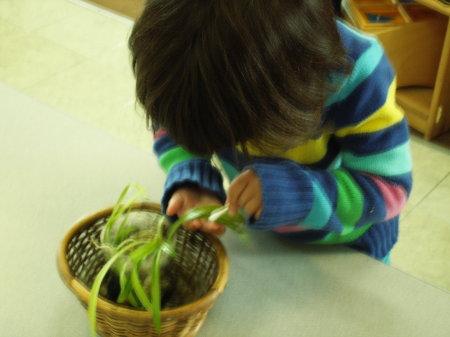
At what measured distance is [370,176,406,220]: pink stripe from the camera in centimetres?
78

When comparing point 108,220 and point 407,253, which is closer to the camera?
point 108,220

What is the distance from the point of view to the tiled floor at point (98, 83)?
5.52 ft

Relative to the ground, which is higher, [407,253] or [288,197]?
[288,197]

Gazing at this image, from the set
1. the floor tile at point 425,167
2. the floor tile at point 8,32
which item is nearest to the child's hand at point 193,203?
the floor tile at point 425,167

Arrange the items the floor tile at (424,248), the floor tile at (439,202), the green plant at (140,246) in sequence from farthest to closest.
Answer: the floor tile at (439,202) → the floor tile at (424,248) → the green plant at (140,246)

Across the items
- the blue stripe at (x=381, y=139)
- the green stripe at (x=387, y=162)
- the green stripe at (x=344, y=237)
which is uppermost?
the blue stripe at (x=381, y=139)

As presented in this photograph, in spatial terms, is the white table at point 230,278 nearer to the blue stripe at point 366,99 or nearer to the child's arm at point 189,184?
the child's arm at point 189,184

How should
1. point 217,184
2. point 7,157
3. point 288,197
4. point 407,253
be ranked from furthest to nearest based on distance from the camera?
point 407,253
point 7,157
point 217,184
point 288,197

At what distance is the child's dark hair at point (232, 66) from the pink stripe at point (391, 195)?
0.55 feet

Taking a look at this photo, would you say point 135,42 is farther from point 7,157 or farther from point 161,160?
point 7,157

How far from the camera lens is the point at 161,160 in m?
0.88

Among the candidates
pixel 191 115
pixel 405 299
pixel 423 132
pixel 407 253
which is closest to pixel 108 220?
pixel 191 115

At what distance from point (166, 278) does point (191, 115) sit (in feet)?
0.77

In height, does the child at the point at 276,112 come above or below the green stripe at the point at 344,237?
above
